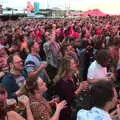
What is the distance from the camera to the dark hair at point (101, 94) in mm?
4410

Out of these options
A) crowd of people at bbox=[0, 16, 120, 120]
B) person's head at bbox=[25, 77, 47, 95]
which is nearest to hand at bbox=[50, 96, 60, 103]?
crowd of people at bbox=[0, 16, 120, 120]

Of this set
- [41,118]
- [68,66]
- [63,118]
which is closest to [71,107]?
[63,118]

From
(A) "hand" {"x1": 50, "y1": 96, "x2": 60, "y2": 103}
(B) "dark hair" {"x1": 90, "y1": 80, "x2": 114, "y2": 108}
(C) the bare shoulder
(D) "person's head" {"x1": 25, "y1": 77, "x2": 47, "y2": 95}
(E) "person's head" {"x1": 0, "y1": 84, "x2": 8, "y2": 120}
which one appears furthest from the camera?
(A) "hand" {"x1": 50, "y1": 96, "x2": 60, "y2": 103}

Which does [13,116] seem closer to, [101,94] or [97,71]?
[101,94]

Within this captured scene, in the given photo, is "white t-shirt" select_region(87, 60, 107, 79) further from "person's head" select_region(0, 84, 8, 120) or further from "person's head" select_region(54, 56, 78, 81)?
"person's head" select_region(0, 84, 8, 120)

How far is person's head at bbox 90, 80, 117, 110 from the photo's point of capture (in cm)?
441

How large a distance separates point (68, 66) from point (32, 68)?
1100 millimetres

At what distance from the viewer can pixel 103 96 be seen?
4.42 meters

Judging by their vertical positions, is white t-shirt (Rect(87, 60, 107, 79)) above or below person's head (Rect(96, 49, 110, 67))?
below

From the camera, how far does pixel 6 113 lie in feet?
16.0

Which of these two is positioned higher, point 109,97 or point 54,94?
point 109,97

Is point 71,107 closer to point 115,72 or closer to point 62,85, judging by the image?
point 62,85

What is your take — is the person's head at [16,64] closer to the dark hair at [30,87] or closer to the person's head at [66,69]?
the person's head at [66,69]

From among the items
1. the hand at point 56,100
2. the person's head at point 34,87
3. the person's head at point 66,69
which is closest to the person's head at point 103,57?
the person's head at point 66,69
